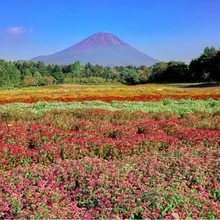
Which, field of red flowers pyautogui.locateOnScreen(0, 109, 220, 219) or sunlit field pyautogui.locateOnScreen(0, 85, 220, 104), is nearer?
field of red flowers pyautogui.locateOnScreen(0, 109, 220, 219)

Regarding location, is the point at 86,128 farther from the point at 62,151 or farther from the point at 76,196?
the point at 76,196

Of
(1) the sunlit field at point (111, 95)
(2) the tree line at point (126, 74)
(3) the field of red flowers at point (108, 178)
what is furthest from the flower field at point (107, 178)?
(2) the tree line at point (126, 74)

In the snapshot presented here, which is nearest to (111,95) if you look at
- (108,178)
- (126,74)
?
(108,178)

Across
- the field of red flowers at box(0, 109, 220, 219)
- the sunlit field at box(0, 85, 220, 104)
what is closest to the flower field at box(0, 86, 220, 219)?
the field of red flowers at box(0, 109, 220, 219)

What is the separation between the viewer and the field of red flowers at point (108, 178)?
10.7 feet

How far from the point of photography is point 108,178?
4.04m

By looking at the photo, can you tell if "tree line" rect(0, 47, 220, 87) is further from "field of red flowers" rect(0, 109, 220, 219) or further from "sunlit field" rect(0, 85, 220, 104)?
"field of red flowers" rect(0, 109, 220, 219)

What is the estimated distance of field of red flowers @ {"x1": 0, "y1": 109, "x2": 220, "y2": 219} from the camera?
10.7ft

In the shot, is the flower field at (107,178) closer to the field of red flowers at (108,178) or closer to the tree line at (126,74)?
the field of red flowers at (108,178)

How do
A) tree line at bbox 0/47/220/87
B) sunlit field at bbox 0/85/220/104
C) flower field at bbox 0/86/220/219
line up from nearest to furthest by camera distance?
flower field at bbox 0/86/220/219 → sunlit field at bbox 0/85/220/104 → tree line at bbox 0/47/220/87

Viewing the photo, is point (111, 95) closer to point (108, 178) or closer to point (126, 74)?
point (108, 178)

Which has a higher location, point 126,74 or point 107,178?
point 126,74

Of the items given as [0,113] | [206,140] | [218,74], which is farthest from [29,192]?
[218,74]

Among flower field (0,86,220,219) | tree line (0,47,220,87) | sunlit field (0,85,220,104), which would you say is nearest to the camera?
flower field (0,86,220,219)
